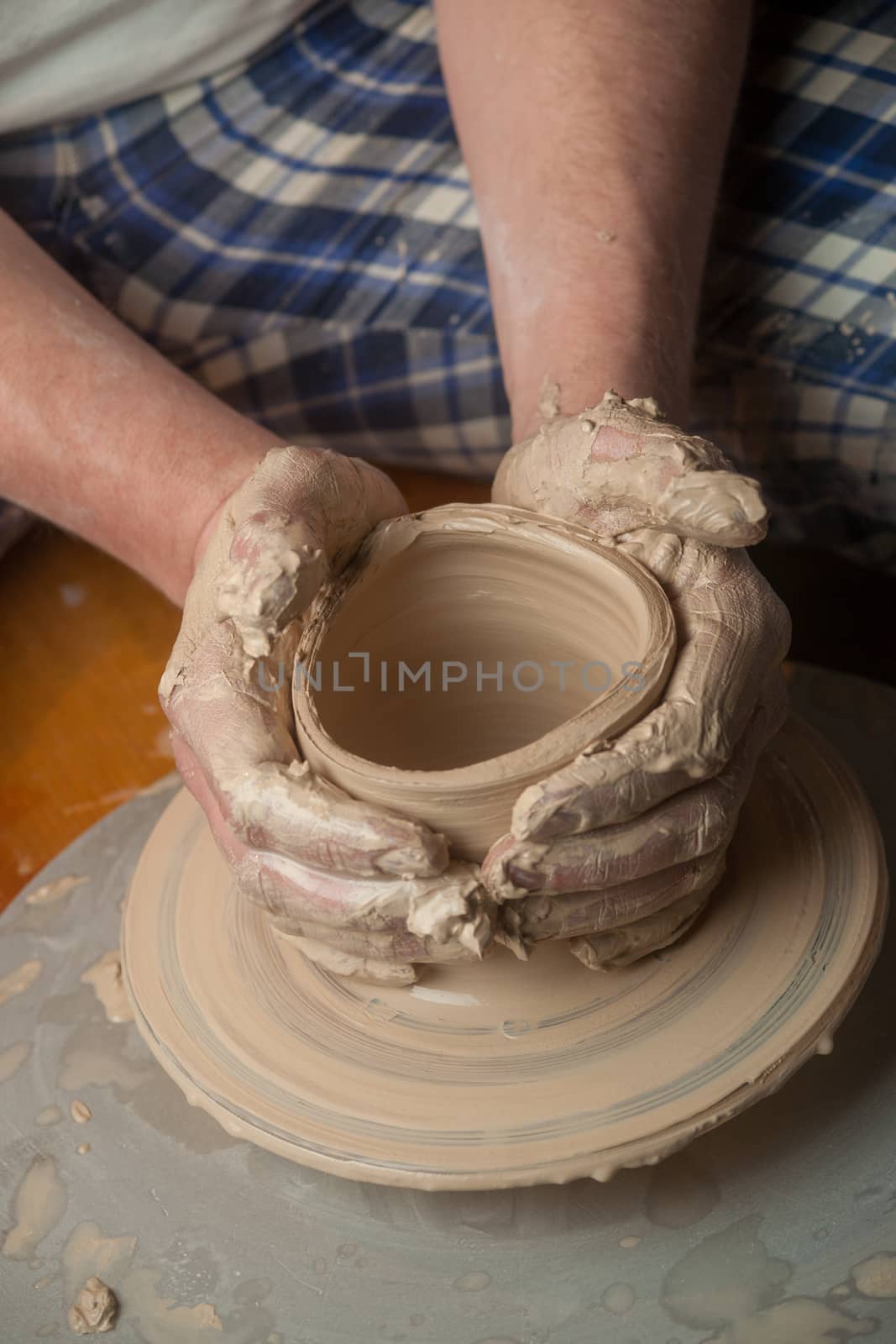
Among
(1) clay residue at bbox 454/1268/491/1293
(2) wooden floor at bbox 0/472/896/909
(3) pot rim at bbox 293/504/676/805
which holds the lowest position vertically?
(2) wooden floor at bbox 0/472/896/909

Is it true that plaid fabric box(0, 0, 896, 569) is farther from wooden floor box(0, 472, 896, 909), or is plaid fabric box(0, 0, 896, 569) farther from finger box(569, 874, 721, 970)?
finger box(569, 874, 721, 970)

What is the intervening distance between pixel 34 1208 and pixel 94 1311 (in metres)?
0.15

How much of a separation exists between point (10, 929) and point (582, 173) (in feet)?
4.20

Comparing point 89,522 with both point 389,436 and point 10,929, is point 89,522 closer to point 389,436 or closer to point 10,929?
point 10,929

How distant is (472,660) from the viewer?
142 centimetres

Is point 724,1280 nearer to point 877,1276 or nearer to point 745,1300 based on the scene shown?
point 745,1300

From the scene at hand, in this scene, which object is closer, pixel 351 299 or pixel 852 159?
pixel 852 159

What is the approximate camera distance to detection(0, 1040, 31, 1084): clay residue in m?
1.41

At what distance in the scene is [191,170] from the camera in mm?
2227

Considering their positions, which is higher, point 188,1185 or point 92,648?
point 188,1185

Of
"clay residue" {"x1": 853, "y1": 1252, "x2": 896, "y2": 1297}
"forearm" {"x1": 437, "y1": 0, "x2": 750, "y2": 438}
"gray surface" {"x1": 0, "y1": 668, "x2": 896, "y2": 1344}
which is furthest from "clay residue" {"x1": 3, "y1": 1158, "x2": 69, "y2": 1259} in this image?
"forearm" {"x1": 437, "y1": 0, "x2": 750, "y2": 438}

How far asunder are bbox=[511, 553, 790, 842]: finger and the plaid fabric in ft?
3.07

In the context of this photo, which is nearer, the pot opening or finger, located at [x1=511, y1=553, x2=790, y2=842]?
finger, located at [x1=511, y1=553, x2=790, y2=842]

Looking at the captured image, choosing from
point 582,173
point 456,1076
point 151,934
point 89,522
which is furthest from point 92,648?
point 456,1076
